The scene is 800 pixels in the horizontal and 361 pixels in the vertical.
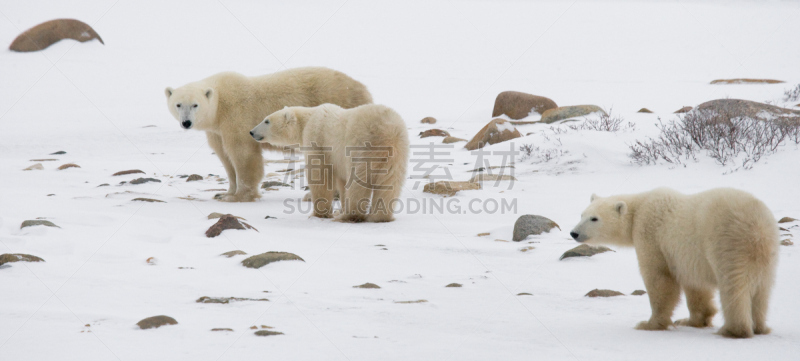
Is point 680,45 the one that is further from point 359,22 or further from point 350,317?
point 350,317

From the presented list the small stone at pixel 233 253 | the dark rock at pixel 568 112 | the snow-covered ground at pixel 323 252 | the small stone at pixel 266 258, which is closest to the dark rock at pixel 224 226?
the snow-covered ground at pixel 323 252

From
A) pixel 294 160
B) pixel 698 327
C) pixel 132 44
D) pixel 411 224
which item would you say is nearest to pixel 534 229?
pixel 411 224

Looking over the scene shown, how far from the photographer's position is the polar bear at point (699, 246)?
245 cm

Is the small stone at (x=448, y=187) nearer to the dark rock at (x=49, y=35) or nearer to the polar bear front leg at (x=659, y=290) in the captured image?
the polar bear front leg at (x=659, y=290)

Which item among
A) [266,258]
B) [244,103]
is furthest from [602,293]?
[244,103]

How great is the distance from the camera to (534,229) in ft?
14.9

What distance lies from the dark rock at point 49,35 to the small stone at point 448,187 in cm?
1576

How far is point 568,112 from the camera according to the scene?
9.91 m

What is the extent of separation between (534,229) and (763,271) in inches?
83.7

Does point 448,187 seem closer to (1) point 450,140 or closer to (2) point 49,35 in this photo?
(1) point 450,140

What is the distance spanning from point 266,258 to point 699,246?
224 cm

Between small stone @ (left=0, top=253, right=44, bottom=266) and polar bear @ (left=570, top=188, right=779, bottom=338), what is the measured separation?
2.73 metres

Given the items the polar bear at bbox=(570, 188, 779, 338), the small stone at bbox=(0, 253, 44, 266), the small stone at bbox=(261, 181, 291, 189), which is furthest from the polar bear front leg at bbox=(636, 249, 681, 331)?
the small stone at bbox=(261, 181, 291, 189)

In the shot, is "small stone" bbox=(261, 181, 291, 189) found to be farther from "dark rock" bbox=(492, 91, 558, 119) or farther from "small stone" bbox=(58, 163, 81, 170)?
"dark rock" bbox=(492, 91, 558, 119)
